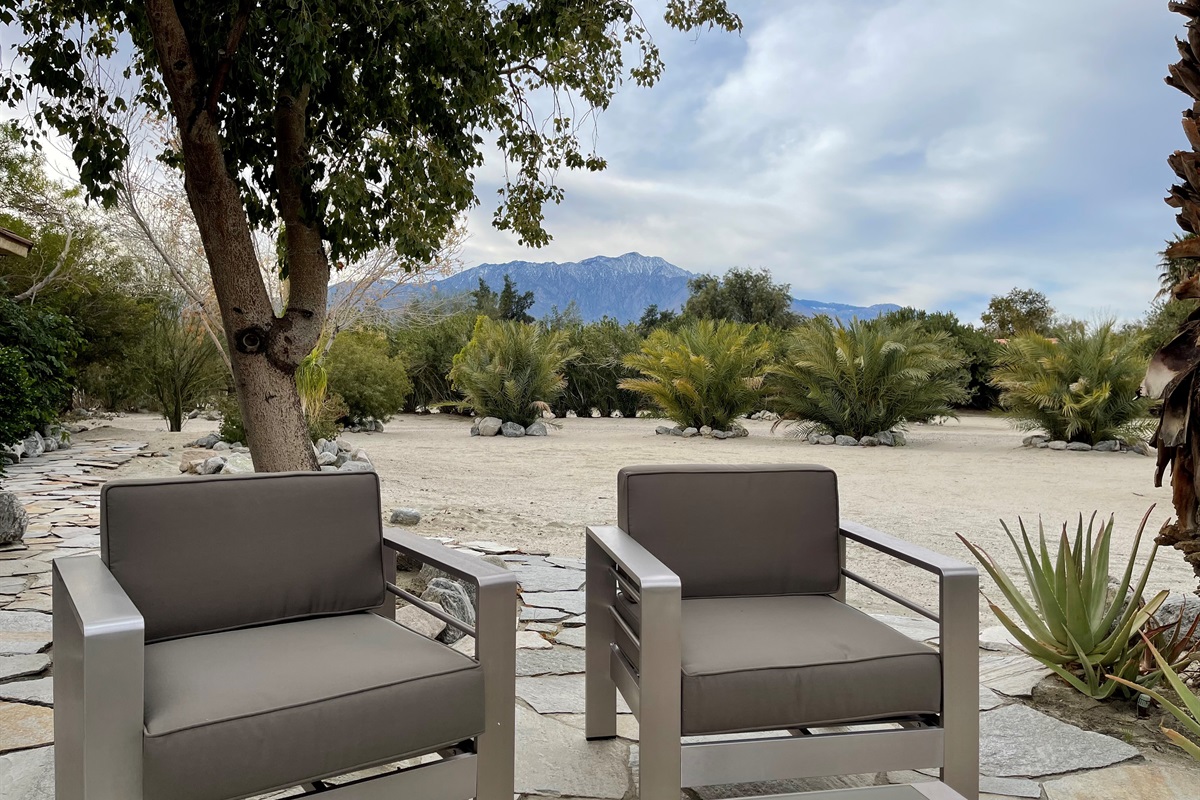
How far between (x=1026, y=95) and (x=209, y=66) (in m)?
24.3

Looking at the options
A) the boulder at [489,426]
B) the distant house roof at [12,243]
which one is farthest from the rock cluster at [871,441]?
the distant house roof at [12,243]

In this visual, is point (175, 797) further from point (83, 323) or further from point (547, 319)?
point (547, 319)

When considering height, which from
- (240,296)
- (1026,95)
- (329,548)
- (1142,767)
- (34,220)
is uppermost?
(1026,95)

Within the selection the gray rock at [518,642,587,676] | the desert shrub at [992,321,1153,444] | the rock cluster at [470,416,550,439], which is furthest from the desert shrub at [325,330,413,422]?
the gray rock at [518,642,587,676]

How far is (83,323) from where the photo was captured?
13.7m

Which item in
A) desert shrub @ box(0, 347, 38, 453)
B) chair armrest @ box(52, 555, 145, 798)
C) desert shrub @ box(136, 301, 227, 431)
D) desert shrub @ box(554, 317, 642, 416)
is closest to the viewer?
chair armrest @ box(52, 555, 145, 798)

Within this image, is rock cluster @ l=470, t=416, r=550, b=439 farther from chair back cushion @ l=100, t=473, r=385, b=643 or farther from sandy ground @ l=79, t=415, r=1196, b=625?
chair back cushion @ l=100, t=473, r=385, b=643

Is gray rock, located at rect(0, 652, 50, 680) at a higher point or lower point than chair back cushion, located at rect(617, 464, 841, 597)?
lower

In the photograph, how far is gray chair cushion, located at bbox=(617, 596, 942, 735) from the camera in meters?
1.85

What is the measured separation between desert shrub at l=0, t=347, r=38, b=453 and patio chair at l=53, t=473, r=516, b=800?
5799mm

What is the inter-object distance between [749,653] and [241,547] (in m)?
1.33

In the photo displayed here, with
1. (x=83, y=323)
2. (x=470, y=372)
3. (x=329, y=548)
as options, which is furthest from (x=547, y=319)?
(x=329, y=548)

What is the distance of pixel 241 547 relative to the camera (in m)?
2.14

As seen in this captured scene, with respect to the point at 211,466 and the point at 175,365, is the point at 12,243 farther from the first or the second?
the point at 175,365
